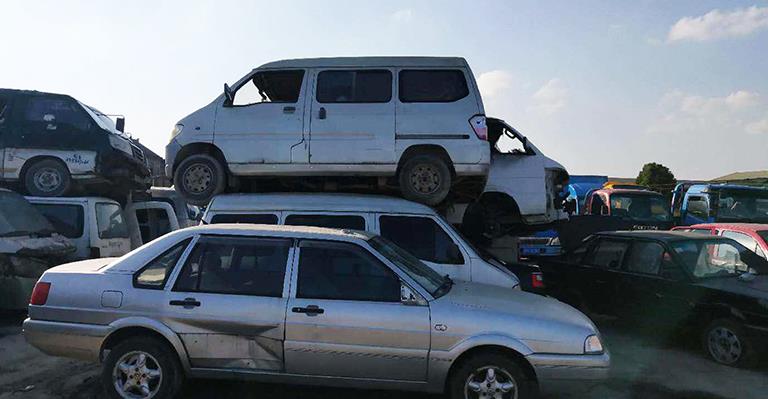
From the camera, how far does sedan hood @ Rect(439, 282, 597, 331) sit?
4211 mm

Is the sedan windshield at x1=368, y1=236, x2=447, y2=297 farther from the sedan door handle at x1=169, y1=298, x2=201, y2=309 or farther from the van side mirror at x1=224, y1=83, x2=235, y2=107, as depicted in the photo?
the van side mirror at x1=224, y1=83, x2=235, y2=107

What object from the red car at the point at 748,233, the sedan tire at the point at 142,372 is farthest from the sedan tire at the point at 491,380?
the red car at the point at 748,233

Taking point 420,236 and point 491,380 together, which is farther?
point 420,236

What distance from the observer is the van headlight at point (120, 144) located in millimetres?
8743

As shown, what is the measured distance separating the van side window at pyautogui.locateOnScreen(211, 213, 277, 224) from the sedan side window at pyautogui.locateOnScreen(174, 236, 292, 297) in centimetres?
145

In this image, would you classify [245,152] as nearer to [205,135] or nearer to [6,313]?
[205,135]

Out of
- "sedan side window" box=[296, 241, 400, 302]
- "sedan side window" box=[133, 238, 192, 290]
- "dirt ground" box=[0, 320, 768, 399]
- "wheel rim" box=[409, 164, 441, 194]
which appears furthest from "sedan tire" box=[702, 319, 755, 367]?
"sedan side window" box=[133, 238, 192, 290]

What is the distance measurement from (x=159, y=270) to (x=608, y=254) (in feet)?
18.9

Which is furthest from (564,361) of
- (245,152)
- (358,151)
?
(245,152)

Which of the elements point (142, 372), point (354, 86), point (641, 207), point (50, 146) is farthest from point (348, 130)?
point (641, 207)

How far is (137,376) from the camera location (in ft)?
14.0

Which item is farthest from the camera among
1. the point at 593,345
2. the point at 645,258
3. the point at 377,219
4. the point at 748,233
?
the point at 748,233

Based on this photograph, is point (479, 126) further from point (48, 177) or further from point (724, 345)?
point (48, 177)

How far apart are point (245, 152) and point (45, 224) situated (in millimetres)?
2996
